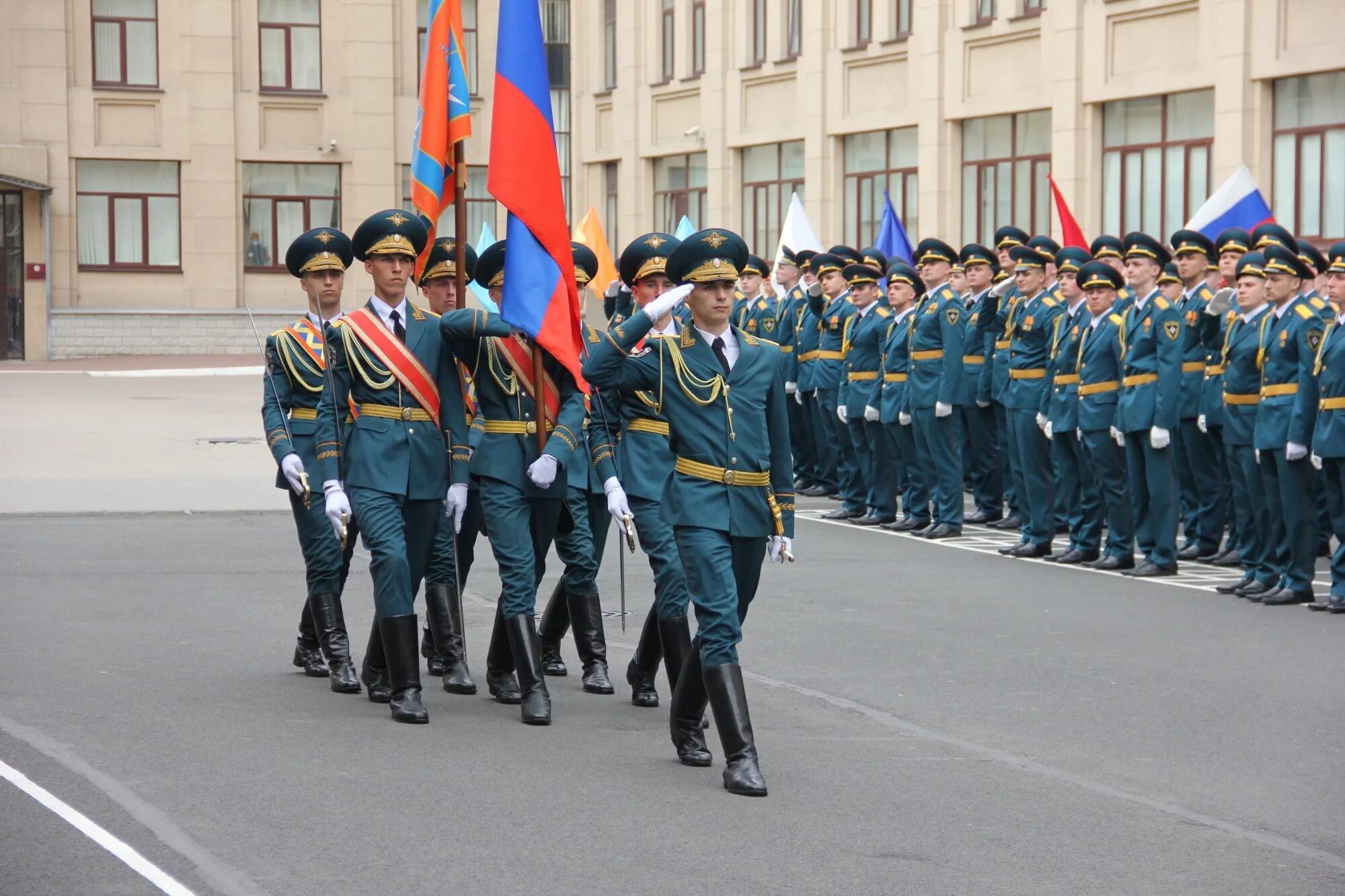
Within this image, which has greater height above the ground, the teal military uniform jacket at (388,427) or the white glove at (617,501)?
the teal military uniform jacket at (388,427)

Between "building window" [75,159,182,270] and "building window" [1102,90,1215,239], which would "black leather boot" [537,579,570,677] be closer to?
"building window" [1102,90,1215,239]

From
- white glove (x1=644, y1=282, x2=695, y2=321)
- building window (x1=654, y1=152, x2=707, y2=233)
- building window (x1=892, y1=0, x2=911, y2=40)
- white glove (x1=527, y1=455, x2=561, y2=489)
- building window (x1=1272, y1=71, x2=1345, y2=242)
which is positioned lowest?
white glove (x1=527, y1=455, x2=561, y2=489)

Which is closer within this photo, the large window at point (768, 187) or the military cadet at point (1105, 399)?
the military cadet at point (1105, 399)

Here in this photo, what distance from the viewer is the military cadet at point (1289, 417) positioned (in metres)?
12.1

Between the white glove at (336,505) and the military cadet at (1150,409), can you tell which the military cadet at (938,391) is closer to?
the military cadet at (1150,409)

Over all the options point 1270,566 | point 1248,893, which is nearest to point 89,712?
point 1248,893

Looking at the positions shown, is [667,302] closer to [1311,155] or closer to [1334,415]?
[1334,415]

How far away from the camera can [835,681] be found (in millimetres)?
9203

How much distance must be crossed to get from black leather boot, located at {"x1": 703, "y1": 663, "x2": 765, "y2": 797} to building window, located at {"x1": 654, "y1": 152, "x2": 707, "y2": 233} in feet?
102

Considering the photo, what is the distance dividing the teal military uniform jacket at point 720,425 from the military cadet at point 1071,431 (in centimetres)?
695

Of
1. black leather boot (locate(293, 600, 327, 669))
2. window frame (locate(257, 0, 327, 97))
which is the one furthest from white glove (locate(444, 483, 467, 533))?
window frame (locate(257, 0, 327, 97))

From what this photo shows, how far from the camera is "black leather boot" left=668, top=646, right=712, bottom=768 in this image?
24.3 feet

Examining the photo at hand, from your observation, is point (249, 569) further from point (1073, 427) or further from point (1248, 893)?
point (1248, 893)

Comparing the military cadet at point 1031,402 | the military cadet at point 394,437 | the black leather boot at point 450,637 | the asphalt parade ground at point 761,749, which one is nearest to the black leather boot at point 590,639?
the asphalt parade ground at point 761,749
